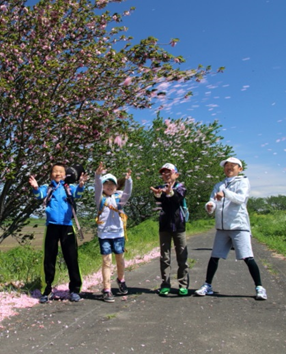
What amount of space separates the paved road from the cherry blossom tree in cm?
286

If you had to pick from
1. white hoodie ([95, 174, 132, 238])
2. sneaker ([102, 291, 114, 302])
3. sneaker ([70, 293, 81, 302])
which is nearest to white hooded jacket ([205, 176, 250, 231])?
white hoodie ([95, 174, 132, 238])

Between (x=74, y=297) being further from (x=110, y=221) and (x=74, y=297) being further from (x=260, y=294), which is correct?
(x=260, y=294)

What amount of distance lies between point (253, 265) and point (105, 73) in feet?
14.5

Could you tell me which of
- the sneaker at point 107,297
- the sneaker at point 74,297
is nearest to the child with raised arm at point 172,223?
the sneaker at point 107,297

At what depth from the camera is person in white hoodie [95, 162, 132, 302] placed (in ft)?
18.1

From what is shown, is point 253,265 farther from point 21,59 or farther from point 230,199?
point 21,59

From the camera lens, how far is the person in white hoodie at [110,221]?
217 inches

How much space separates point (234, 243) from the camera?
5.62 meters

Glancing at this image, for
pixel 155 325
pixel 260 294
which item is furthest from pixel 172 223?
pixel 155 325

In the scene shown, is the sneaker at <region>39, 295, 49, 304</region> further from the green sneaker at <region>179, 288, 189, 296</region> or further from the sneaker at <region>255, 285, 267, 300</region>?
the sneaker at <region>255, 285, 267, 300</region>

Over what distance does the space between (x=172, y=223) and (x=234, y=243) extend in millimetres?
922

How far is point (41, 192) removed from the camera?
18.1 feet

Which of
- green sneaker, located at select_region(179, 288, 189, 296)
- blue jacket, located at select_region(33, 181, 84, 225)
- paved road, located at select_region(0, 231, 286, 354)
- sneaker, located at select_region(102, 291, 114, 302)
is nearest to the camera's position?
paved road, located at select_region(0, 231, 286, 354)

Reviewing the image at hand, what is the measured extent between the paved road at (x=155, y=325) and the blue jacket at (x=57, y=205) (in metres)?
1.11
